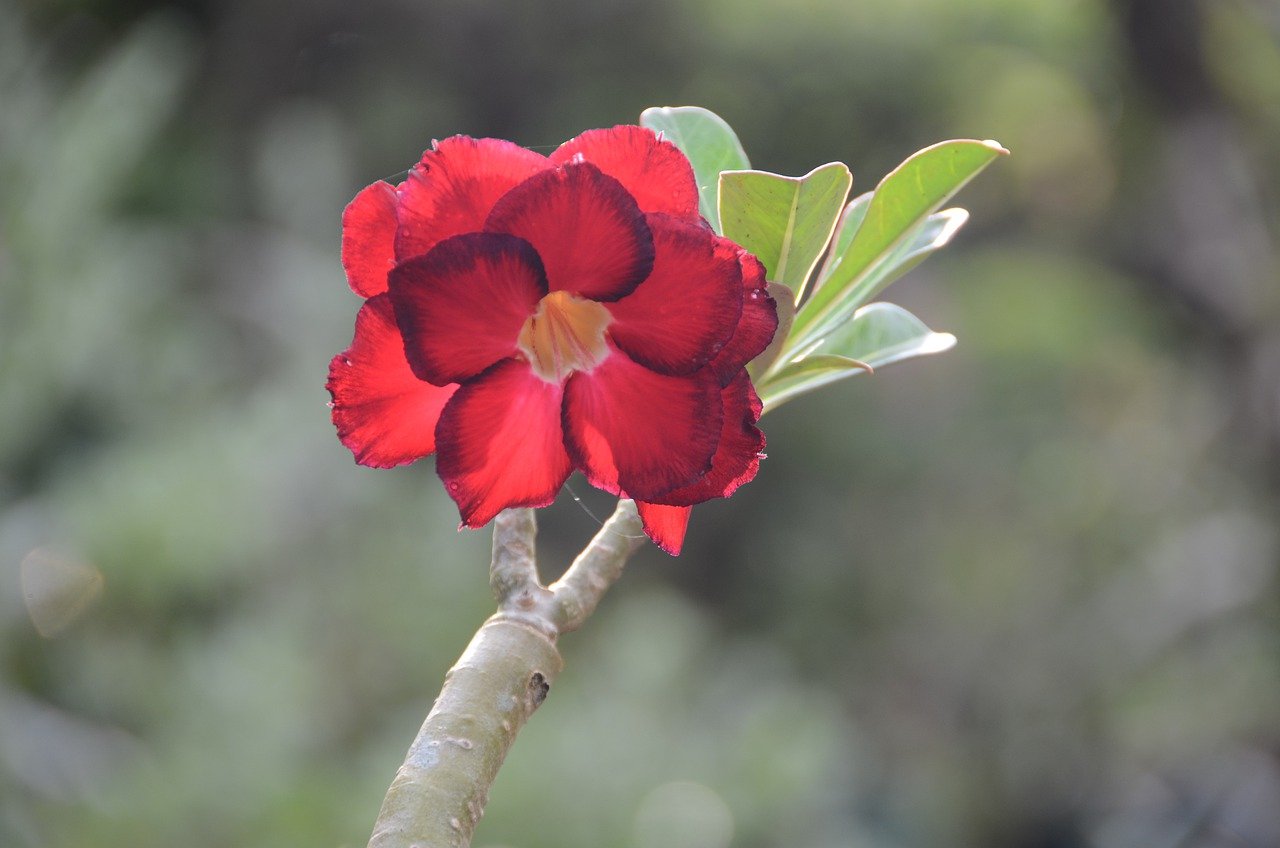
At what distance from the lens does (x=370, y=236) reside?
15.2 inches

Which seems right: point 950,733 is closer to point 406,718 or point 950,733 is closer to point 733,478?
point 406,718

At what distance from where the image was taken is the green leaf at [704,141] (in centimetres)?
54

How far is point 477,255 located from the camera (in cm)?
36

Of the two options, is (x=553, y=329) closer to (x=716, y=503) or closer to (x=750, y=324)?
(x=750, y=324)

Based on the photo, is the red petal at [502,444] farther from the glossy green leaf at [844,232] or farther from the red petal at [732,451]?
the glossy green leaf at [844,232]

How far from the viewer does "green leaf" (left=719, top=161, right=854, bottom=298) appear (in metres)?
0.45

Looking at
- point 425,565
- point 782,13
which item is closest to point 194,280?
point 425,565

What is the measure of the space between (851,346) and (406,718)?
6.48ft

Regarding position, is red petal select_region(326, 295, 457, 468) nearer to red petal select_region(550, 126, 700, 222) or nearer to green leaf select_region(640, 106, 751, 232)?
red petal select_region(550, 126, 700, 222)

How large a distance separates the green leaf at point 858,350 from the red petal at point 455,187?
155 millimetres

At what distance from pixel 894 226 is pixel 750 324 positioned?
18cm

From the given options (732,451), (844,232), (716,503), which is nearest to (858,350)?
(844,232)

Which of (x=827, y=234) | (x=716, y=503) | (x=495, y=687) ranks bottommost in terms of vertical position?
(x=716, y=503)

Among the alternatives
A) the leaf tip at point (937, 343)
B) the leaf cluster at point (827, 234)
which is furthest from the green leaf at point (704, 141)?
the leaf tip at point (937, 343)
